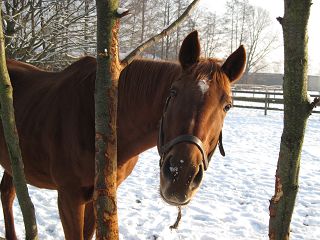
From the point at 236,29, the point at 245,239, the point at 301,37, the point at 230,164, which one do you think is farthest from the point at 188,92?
the point at 236,29

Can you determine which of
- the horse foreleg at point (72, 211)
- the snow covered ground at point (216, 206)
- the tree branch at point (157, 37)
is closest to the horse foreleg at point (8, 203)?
the snow covered ground at point (216, 206)

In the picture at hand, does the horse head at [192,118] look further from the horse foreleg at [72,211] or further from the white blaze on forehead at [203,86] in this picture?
the horse foreleg at [72,211]

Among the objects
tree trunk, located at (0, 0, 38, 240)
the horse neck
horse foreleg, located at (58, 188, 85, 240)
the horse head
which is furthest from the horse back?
the horse head

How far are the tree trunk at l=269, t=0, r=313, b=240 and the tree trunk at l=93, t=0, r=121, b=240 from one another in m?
0.74

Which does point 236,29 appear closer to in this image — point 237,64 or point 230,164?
point 230,164

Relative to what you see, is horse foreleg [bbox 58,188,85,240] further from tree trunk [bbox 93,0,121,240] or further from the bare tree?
the bare tree

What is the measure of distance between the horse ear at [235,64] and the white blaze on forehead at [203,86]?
0.26m

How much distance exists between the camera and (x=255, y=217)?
13.8 ft

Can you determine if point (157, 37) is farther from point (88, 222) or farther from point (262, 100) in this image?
point (262, 100)

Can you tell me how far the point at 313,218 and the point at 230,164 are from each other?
2.74 metres

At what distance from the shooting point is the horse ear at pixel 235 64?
1886 mm

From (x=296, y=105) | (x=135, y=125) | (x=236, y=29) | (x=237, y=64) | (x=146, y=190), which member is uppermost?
(x=236, y=29)

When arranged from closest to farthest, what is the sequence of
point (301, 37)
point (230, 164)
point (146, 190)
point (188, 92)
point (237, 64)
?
point (301, 37), point (188, 92), point (237, 64), point (146, 190), point (230, 164)

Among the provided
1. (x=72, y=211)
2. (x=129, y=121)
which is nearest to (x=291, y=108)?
(x=129, y=121)
